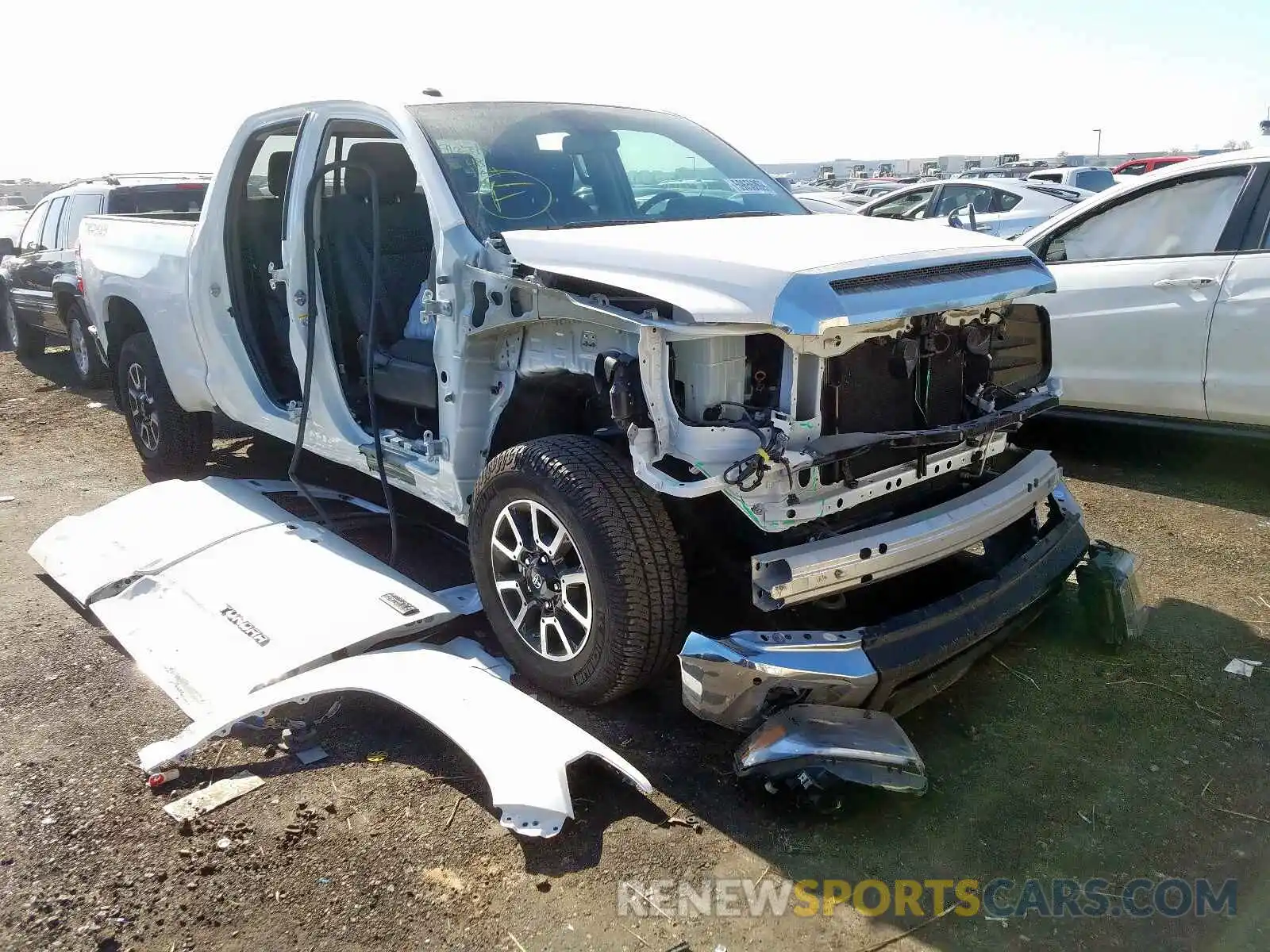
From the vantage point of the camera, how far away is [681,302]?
2.74m

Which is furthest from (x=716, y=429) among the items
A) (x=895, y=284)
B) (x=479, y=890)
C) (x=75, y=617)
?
(x=75, y=617)

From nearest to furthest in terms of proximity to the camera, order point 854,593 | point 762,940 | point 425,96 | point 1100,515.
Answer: point 762,940 → point 854,593 → point 425,96 → point 1100,515

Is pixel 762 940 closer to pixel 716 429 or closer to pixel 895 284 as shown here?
pixel 716 429

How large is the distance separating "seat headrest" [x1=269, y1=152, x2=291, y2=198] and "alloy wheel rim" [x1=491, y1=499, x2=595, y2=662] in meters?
2.45

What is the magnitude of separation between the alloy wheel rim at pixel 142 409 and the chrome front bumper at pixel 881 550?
438 centimetres

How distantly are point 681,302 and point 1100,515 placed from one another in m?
3.23

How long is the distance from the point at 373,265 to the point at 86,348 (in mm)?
6328

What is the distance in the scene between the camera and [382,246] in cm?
445

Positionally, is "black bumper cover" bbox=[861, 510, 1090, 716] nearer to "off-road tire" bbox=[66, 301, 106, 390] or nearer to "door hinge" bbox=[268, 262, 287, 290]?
"door hinge" bbox=[268, 262, 287, 290]

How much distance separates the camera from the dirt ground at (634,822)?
240 cm

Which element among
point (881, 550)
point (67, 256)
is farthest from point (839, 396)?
point (67, 256)

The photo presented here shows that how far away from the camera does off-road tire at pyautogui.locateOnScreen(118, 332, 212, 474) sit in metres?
5.68

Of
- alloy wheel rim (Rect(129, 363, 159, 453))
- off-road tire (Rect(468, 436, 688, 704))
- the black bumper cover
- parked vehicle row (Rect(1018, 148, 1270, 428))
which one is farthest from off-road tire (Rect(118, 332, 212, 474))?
parked vehicle row (Rect(1018, 148, 1270, 428))

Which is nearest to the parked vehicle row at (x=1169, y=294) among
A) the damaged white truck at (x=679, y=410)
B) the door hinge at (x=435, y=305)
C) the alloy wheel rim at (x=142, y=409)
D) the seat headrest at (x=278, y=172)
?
the damaged white truck at (x=679, y=410)
